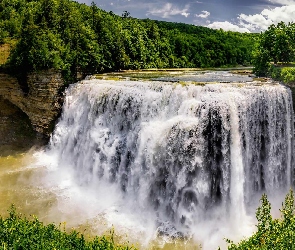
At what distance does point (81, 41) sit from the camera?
23.2 m

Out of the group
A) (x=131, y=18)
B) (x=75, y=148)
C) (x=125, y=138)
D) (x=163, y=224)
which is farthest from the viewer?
(x=131, y=18)

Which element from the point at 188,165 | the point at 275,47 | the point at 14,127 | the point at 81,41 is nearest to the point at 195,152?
the point at 188,165

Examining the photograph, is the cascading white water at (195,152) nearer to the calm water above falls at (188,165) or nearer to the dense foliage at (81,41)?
the calm water above falls at (188,165)

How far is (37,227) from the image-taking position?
29.5 ft

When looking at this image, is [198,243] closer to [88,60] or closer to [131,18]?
[88,60]

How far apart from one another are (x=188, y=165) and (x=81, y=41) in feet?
45.0

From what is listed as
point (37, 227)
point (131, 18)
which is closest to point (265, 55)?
point (37, 227)

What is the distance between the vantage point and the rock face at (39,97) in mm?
19438

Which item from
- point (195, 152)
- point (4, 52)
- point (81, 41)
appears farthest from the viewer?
point (81, 41)

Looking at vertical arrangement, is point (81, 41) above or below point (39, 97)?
above

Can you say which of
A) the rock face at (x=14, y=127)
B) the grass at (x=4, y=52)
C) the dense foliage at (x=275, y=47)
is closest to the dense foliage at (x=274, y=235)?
the dense foliage at (x=275, y=47)

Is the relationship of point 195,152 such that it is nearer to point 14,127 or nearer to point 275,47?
point 275,47

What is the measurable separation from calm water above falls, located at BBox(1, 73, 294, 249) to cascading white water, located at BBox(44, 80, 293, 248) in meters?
0.04

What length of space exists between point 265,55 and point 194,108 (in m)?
8.02
